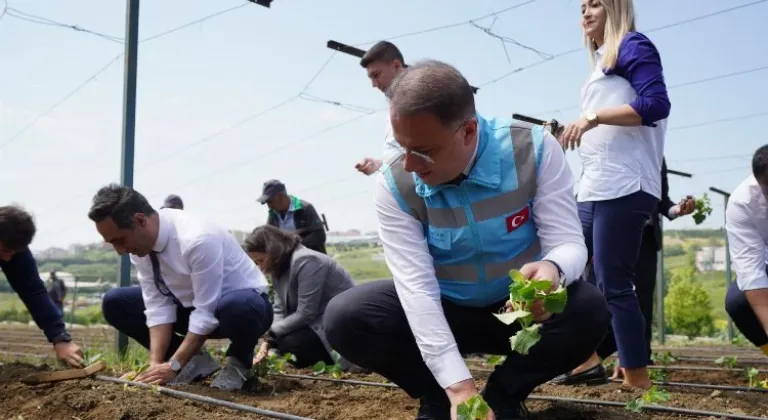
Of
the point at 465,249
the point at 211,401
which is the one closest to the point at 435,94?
the point at 465,249

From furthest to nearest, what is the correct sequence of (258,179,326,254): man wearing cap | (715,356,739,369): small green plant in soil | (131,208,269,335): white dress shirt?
(258,179,326,254): man wearing cap
(715,356,739,369): small green plant in soil
(131,208,269,335): white dress shirt

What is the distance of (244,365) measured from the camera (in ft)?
13.1

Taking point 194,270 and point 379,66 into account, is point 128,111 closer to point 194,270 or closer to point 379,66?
point 379,66

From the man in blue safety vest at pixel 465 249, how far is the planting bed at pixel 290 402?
369mm

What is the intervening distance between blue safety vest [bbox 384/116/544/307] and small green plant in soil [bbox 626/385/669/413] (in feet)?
2.11

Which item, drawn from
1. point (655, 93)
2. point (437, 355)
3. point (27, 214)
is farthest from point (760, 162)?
point (27, 214)

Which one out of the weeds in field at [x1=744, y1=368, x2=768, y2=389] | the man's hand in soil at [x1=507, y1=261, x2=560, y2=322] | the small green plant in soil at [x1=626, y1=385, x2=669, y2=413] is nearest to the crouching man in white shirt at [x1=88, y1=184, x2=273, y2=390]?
the small green plant in soil at [x1=626, y1=385, x2=669, y2=413]

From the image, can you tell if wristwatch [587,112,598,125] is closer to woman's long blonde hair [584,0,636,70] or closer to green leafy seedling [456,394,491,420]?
woman's long blonde hair [584,0,636,70]

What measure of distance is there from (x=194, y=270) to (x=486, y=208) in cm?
203

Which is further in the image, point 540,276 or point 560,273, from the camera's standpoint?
point 560,273

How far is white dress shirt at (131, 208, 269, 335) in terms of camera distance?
3842mm

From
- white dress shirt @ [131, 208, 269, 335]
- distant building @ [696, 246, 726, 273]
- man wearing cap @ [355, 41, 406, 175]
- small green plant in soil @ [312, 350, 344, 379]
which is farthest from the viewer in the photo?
distant building @ [696, 246, 726, 273]

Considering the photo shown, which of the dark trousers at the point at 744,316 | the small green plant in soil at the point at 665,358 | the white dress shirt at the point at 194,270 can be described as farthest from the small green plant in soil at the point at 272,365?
the small green plant in soil at the point at 665,358

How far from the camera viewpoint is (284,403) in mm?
3514
